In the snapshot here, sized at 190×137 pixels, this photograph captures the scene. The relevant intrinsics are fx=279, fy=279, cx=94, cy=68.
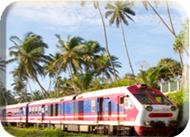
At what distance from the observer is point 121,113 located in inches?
535

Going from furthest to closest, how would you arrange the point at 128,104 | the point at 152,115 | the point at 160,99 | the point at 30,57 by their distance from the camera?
the point at 30,57 → the point at 160,99 → the point at 128,104 → the point at 152,115

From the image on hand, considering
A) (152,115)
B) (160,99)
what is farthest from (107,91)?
(152,115)

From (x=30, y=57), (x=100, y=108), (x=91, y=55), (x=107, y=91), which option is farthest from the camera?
(x=91, y=55)

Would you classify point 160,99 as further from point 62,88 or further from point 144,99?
point 62,88

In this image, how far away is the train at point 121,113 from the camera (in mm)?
12516

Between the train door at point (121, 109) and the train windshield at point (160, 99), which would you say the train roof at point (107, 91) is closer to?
the train door at point (121, 109)

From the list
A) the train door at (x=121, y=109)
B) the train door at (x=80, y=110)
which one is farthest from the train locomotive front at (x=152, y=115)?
the train door at (x=80, y=110)

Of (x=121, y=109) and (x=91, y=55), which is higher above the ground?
(x=91, y=55)

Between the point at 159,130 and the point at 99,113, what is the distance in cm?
376

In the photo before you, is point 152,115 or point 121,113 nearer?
point 152,115

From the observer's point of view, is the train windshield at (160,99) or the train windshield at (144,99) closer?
the train windshield at (144,99)

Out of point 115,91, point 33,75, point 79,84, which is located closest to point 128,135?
point 115,91

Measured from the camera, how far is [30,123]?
84.8ft

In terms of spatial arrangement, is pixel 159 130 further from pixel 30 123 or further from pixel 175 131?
pixel 30 123
